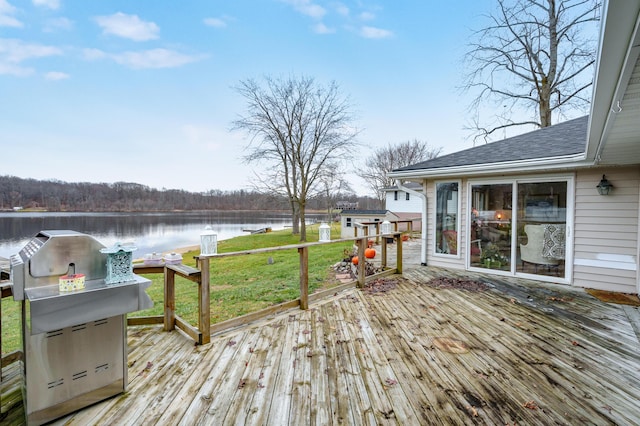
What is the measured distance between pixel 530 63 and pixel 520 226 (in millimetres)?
10831

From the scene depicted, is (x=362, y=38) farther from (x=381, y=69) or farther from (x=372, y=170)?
(x=372, y=170)

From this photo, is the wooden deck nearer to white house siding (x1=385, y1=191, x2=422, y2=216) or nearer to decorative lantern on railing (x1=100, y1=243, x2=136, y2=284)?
decorative lantern on railing (x1=100, y1=243, x2=136, y2=284)

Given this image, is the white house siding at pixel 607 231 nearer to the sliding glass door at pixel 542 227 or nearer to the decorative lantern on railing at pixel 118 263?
the sliding glass door at pixel 542 227

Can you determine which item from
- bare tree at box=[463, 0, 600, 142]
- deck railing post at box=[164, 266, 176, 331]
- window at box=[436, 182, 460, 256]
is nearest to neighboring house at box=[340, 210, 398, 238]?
bare tree at box=[463, 0, 600, 142]

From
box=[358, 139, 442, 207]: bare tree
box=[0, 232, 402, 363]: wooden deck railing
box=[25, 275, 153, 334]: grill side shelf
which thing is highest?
box=[358, 139, 442, 207]: bare tree

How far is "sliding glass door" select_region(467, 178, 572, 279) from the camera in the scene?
4742 mm

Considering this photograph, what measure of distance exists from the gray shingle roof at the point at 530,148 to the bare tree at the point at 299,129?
10.5m

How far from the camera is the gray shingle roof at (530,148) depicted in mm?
4582

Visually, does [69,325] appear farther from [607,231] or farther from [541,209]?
[607,231]

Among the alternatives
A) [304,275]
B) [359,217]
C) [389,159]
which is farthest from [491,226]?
[389,159]

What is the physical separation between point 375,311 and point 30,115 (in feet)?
63.6

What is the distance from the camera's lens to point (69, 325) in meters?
1.58

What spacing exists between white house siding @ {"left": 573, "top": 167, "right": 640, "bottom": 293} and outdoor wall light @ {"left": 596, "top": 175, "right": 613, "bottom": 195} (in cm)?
7

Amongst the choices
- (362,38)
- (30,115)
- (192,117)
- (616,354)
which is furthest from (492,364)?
(30,115)
